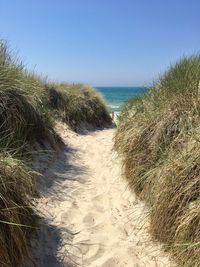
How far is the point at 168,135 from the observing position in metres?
5.42

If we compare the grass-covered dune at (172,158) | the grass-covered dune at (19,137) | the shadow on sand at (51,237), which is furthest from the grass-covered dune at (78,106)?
the grass-covered dune at (172,158)

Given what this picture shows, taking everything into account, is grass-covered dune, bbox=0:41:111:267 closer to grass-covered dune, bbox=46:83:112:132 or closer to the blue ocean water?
grass-covered dune, bbox=46:83:112:132

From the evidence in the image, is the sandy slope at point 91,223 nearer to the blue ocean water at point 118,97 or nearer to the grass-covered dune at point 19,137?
the grass-covered dune at point 19,137

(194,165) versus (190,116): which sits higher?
(190,116)

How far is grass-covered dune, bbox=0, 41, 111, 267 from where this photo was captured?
353 cm

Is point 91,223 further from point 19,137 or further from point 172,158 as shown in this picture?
point 19,137

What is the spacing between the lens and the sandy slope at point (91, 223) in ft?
13.6

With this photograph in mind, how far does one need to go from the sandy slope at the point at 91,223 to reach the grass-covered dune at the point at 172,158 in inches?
9.7

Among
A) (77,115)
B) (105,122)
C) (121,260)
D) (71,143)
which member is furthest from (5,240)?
(105,122)

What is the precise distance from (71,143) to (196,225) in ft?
23.1

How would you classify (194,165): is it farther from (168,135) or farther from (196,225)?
(168,135)

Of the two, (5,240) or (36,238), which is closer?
(5,240)

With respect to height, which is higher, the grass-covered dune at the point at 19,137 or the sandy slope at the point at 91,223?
the grass-covered dune at the point at 19,137

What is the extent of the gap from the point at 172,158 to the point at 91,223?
4.25 ft
